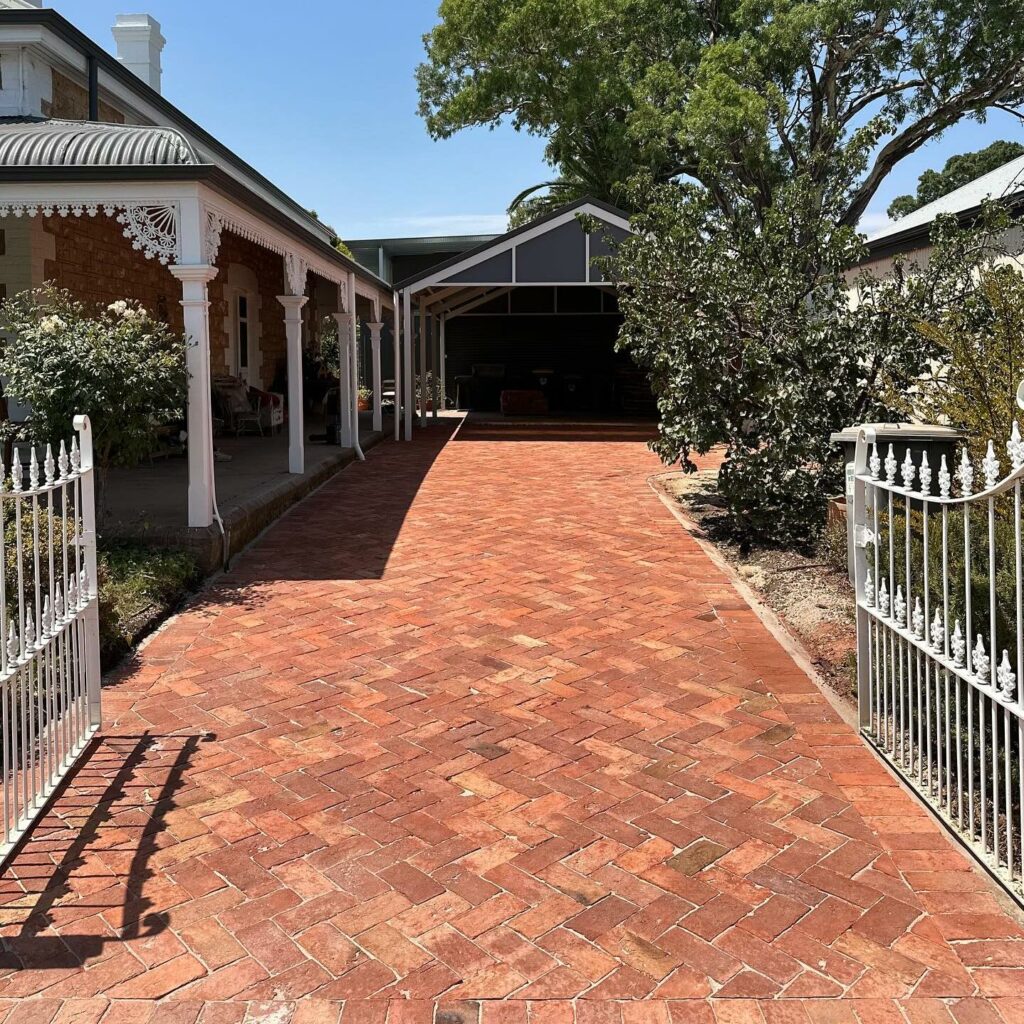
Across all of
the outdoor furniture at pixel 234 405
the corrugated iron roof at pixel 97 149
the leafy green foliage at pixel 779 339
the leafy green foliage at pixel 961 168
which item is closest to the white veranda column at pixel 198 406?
the corrugated iron roof at pixel 97 149

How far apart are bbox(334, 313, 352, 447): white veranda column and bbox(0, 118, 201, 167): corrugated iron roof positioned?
20.9 ft

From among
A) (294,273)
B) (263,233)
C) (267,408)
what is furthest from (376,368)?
(263,233)

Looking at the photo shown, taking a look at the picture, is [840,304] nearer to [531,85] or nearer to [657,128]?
[657,128]

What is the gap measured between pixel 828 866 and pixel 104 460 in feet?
18.8

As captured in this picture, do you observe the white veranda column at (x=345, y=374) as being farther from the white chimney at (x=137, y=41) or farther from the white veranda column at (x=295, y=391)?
the white chimney at (x=137, y=41)

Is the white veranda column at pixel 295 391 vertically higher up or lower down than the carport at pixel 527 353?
lower down

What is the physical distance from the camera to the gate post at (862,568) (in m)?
4.36

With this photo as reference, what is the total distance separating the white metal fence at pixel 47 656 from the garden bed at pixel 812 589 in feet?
11.5

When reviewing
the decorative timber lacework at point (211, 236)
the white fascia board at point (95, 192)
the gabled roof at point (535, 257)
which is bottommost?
the decorative timber lacework at point (211, 236)

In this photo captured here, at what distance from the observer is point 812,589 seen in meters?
6.66

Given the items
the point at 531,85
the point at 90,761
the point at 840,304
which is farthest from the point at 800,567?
the point at 531,85

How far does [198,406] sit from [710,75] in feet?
49.5

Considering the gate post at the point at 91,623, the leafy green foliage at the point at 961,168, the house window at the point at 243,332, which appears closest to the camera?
the gate post at the point at 91,623

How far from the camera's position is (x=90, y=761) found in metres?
4.10
